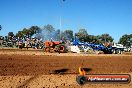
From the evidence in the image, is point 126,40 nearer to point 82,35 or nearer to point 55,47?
point 82,35

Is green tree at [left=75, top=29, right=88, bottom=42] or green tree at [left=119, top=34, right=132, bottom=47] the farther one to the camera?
green tree at [left=119, top=34, right=132, bottom=47]

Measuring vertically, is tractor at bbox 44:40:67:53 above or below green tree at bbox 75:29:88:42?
below

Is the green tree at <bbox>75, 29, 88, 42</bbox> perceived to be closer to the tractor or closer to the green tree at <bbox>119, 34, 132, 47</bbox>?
the green tree at <bbox>119, 34, 132, 47</bbox>

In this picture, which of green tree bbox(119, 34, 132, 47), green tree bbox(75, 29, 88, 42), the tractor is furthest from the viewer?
green tree bbox(119, 34, 132, 47)

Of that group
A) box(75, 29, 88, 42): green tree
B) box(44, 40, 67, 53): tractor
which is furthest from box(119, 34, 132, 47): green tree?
box(44, 40, 67, 53): tractor

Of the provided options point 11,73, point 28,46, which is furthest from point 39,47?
point 11,73

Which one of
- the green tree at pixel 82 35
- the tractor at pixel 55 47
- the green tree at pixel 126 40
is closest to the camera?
the tractor at pixel 55 47

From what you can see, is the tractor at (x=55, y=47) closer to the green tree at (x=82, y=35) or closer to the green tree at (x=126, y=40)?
the green tree at (x=82, y=35)

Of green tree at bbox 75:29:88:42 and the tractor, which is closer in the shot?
the tractor

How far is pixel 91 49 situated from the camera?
130 ft

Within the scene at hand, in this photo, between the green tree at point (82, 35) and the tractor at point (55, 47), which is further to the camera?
the green tree at point (82, 35)

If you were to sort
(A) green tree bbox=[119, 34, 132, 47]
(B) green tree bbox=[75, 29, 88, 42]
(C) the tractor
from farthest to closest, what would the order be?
(A) green tree bbox=[119, 34, 132, 47] < (B) green tree bbox=[75, 29, 88, 42] < (C) the tractor

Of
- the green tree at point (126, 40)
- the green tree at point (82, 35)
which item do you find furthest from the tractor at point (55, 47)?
the green tree at point (126, 40)

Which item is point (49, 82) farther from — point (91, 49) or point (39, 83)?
point (91, 49)
